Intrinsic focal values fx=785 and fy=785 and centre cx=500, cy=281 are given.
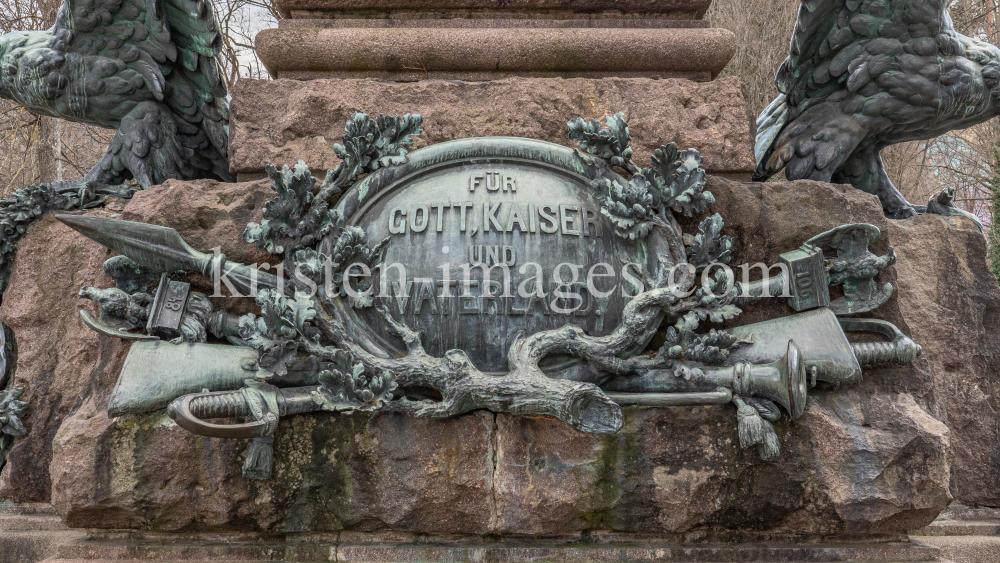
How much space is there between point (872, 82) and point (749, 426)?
1.86 m

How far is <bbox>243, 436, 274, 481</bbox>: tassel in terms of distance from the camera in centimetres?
268

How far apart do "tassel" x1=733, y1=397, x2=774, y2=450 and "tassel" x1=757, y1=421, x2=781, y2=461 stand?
0.01 m

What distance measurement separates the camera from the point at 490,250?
289cm

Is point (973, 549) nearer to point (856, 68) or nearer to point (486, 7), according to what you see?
point (856, 68)

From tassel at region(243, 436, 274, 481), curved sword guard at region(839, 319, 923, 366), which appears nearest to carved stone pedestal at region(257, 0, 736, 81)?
curved sword guard at region(839, 319, 923, 366)

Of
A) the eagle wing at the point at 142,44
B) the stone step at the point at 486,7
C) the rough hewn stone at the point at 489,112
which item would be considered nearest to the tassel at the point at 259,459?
the rough hewn stone at the point at 489,112

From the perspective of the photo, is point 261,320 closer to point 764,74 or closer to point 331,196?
point 331,196

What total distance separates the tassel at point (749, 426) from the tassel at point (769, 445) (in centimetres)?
1

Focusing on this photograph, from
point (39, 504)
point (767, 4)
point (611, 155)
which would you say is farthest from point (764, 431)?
point (767, 4)

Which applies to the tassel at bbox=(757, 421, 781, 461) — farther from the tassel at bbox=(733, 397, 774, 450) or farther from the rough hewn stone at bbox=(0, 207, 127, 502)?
the rough hewn stone at bbox=(0, 207, 127, 502)

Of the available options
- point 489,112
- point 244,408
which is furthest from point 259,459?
point 489,112

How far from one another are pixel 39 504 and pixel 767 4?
11037 mm

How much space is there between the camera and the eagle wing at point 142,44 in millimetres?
3594

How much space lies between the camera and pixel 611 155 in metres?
2.99
